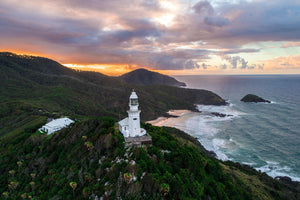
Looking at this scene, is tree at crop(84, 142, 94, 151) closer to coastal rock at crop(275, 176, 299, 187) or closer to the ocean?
the ocean

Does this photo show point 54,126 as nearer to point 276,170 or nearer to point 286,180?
point 286,180

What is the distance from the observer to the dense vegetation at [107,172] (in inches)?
835

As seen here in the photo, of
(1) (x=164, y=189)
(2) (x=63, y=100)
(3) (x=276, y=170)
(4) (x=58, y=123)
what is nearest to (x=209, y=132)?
(3) (x=276, y=170)

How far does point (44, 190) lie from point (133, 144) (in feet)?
51.7

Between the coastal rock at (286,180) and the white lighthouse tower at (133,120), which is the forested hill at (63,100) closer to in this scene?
the white lighthouse tower at (133,120)

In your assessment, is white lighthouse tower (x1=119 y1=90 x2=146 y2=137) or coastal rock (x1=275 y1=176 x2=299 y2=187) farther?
coastal rock (x1=275 y1=176 x2=299 y2=187)

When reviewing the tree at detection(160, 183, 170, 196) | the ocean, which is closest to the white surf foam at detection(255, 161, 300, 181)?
the ocean

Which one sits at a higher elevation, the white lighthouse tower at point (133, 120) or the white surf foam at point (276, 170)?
the white lighthouse tower at point (133, 120)

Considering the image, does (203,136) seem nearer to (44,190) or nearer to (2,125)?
(44,190)

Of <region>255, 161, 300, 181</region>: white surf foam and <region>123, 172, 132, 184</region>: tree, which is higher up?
<region>123, 172, 132, 184</region>: tree

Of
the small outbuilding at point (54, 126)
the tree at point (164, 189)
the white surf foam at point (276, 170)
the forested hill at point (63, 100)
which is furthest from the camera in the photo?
the forested hill at point (63, 100)

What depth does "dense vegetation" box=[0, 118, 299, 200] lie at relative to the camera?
69.6 feet

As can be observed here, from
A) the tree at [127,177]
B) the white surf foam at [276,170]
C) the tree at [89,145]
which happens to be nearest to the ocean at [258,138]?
the white surf foam at [276,170]

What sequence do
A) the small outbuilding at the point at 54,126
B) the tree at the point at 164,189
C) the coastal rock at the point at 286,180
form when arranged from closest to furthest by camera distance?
the tree at the point at 164,189
the coastal rock at the point at 286,180
the small outbuilding at the point at 54,126
